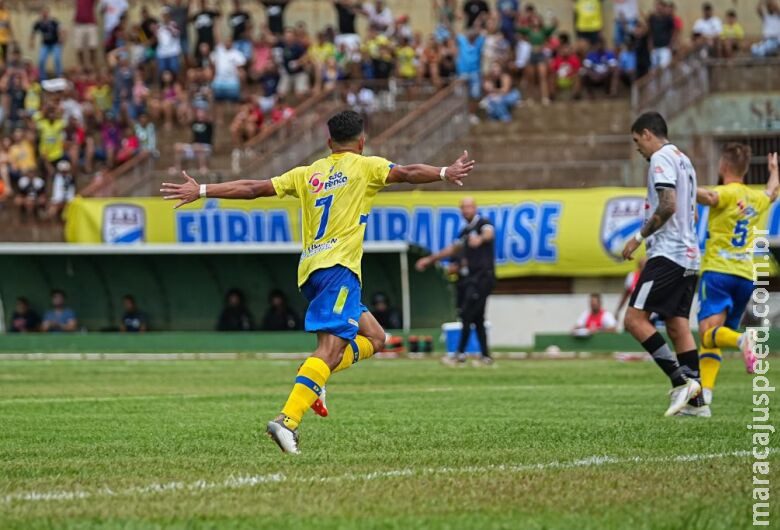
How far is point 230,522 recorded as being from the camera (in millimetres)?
6172

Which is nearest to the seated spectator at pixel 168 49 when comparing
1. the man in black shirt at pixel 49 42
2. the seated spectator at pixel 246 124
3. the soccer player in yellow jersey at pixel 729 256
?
the man in black shirt at pixel 49 42

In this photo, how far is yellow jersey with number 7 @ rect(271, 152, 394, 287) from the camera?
9.35 m

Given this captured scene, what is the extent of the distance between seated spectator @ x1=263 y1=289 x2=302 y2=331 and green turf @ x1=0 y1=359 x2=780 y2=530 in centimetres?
1363

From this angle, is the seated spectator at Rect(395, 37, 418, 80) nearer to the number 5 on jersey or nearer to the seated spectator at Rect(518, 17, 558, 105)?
the seated spectator at Rect(518, 17, 558, 105)

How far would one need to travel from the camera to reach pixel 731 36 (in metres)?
33.2

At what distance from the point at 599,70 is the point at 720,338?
21138 millimetres

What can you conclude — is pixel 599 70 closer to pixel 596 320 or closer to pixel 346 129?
pixel 596 320

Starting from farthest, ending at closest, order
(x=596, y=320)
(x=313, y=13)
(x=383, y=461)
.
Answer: (x=313, y=13) → (x=596, y=320) → (x=383, y=461)

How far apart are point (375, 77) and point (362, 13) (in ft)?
12.9

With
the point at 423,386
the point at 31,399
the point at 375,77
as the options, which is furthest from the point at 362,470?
the point at 375,77

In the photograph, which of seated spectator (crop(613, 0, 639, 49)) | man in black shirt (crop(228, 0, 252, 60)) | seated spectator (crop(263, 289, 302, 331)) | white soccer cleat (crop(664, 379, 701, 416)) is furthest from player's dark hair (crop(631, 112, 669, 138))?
man in black shirt (crop(228, 0, 252, 60))

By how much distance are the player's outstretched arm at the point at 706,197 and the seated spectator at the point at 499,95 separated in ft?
66.2

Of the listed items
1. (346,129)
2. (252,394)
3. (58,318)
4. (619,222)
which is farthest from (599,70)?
(346,129)

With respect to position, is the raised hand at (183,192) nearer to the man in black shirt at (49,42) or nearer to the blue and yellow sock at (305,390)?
the blue and yellow sock at (305,390)
